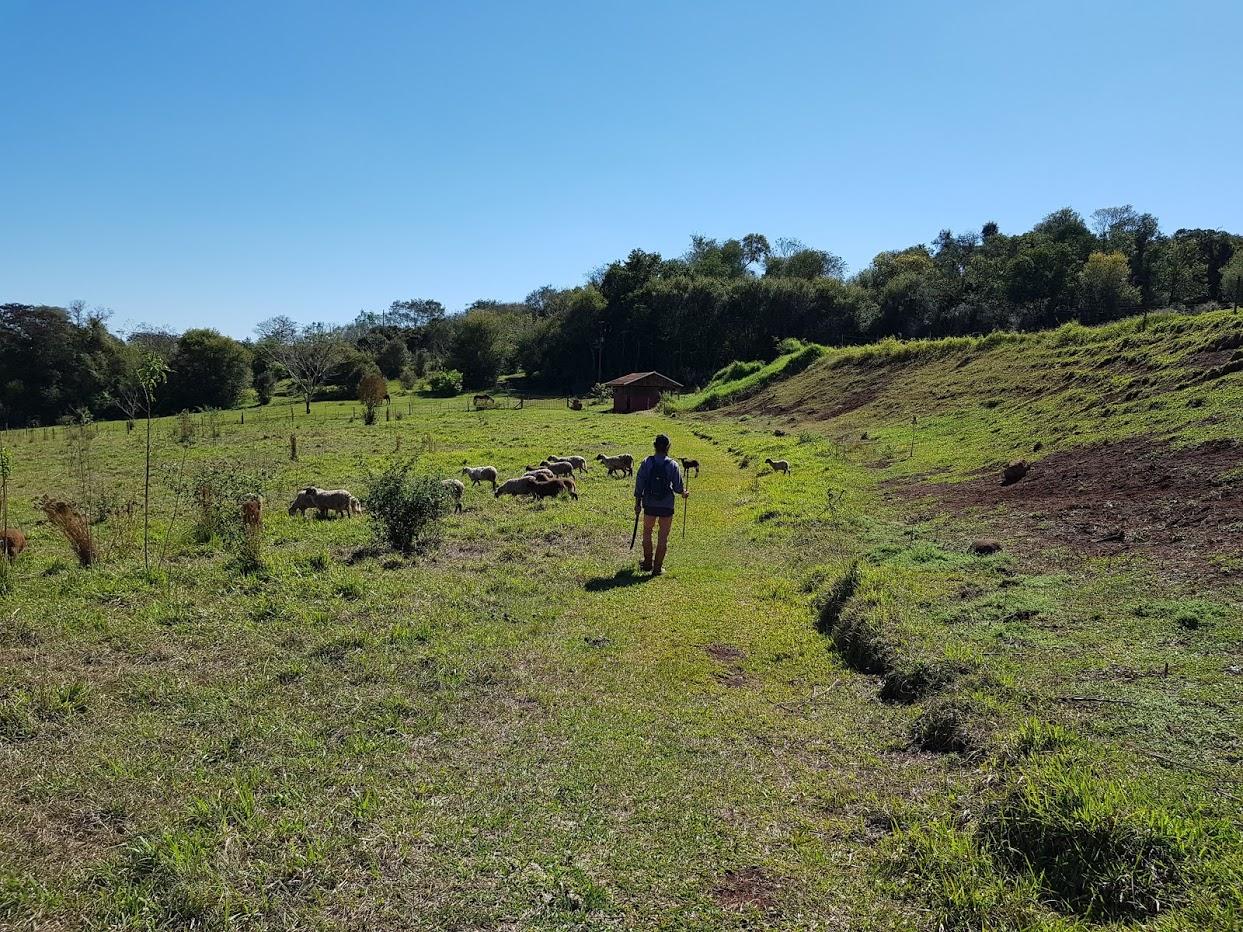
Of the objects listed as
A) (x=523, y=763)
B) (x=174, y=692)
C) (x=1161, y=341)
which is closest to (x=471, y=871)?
(x=523, y=763)

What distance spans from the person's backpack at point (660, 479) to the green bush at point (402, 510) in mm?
3792

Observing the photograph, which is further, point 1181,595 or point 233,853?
point 1181,595

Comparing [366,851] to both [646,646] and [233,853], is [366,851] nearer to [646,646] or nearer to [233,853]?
[233,853]

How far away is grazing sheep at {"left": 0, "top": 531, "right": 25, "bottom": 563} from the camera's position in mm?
10039

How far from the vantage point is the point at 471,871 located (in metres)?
3.96

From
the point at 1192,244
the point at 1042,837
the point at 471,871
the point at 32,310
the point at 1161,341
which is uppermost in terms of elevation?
the point at 1192,244

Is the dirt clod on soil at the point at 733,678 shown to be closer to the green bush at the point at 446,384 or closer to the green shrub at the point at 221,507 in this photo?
the green shrub at the point at 221,507

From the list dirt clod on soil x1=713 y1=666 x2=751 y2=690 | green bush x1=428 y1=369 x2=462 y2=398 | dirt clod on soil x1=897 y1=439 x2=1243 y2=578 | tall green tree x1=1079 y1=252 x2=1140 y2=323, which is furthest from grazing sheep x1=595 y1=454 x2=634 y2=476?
tall green tree x1=1079 y1=252 x2=1140 y2=323

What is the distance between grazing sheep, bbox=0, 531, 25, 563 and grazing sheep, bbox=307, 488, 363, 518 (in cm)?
463

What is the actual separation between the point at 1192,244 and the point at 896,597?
8021 centimetres

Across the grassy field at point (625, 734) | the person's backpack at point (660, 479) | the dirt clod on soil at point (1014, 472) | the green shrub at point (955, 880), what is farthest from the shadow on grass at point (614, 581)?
the dirt clod on soil at point (1014, 472)

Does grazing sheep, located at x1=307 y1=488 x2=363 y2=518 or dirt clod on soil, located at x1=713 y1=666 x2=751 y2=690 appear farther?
grazing sheep, located at x1=307 y1=488 x2=363 y2=518

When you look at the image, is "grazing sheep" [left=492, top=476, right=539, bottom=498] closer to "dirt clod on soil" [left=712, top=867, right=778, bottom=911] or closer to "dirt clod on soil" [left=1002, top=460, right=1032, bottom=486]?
"dirt clod on soil" [left=1002, top=460, right=1032, bottom=486]

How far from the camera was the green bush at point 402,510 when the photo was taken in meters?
11.4
